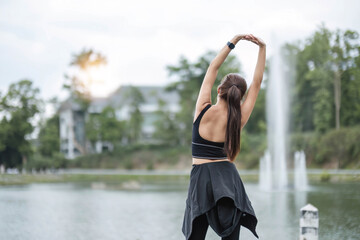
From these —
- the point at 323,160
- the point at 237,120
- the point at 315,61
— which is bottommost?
the point at 323,160

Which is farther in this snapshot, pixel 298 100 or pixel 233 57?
pixel 233 57

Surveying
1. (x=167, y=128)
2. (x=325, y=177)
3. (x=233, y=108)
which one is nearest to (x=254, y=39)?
(x=233, y=108)

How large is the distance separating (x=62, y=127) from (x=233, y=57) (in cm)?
2991

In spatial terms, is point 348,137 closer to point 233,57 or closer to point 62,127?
point 233,57

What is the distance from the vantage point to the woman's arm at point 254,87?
3246 millimetres

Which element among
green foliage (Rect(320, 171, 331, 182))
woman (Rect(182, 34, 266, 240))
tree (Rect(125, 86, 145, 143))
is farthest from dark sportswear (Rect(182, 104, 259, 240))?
tree (Rect(125, 86, 145, 143))

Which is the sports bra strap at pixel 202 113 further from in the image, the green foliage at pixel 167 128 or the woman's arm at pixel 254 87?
the green foliage at pixel 167 128

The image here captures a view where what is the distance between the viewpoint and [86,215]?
42.4 feet

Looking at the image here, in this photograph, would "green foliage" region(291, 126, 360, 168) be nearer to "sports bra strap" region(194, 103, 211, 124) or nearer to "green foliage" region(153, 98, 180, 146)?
"green foliage" region(153, 98, 180, 146)

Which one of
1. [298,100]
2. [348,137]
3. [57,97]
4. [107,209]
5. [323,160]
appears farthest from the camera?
[57,97]

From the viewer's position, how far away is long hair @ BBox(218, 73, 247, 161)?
3.14m

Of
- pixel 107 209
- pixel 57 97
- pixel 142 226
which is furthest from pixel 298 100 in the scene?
pixel 142 226

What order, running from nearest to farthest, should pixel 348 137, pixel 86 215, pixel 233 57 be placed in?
1. pixel 86 215
2. pixel 348 137
3. pixel 233 57

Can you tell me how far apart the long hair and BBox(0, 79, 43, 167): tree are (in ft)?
120
